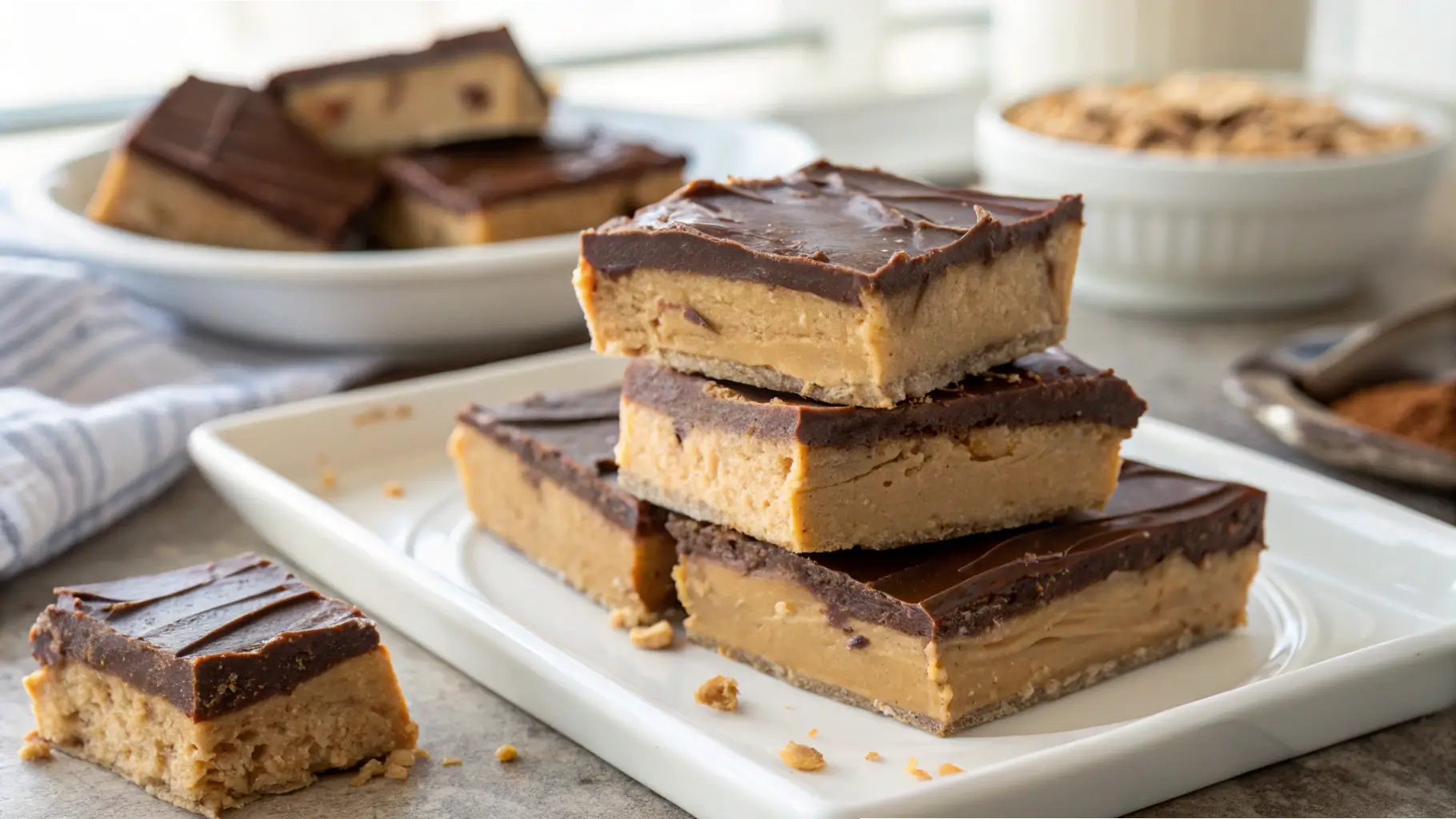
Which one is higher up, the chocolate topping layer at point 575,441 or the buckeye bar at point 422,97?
the buckeye bar at point 422,97

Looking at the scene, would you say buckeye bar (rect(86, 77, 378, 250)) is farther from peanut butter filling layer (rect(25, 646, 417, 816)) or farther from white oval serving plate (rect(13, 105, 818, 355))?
peanut butter filling layer (rect(25, 646, 417, 816))

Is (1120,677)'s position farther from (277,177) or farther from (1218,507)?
(277,177)

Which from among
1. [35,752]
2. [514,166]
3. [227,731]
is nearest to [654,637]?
[227,731]

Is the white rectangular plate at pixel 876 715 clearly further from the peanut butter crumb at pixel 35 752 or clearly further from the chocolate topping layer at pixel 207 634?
the peanut butter crumb at pixel 35 752

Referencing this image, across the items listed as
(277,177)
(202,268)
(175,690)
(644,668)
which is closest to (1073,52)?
(277,177)

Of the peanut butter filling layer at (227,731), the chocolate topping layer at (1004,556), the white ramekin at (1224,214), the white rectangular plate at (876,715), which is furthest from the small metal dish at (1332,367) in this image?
the peanut butter filling layer at (227,731)


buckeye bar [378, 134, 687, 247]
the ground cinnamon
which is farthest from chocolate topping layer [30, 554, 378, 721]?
the ground cinnamon
